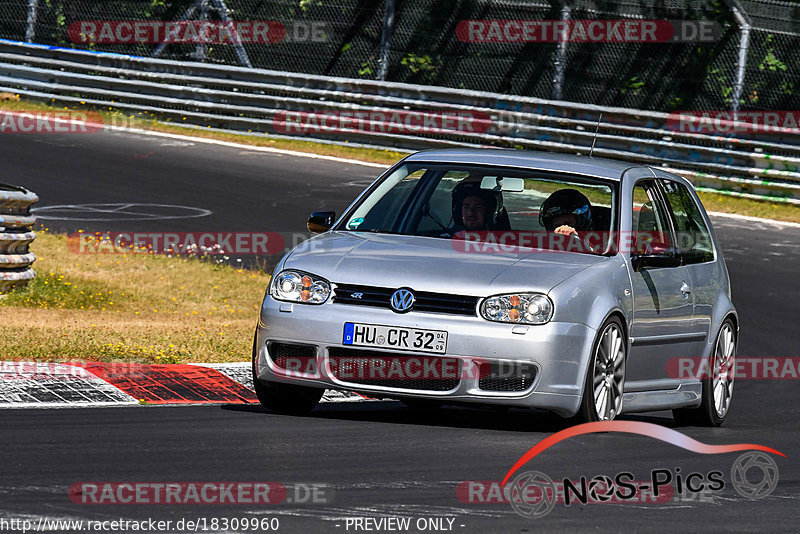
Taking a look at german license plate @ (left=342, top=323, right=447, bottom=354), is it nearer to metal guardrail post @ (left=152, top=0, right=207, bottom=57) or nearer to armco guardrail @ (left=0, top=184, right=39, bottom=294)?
armco guardrail @ (left=0, top=184, right=39, bottom=294)

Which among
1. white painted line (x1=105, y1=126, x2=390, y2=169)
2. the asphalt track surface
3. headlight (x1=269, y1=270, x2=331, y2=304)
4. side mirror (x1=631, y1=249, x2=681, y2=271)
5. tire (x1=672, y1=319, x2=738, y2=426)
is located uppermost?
A: side mirror (x1=631, y1=249, x2=681, y2=271)

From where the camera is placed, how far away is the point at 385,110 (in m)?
23.3

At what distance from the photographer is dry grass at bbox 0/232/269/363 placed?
996cm

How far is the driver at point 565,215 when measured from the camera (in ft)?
28.1

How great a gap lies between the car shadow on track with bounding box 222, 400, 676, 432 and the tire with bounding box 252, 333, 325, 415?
56 millimetres

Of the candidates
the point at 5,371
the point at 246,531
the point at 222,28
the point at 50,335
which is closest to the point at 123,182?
the point at 222,28

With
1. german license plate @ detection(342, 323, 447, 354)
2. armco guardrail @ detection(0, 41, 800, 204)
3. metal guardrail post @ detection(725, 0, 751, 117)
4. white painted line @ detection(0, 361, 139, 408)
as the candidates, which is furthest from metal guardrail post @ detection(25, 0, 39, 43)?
german license plate @ detection(342, 323, 447, 354)

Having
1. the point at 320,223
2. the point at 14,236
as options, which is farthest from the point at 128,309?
the point at 320,223

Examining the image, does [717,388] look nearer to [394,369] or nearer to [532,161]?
[532,161]

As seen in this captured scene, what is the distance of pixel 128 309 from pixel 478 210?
5.15 meters

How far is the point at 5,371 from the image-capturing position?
8.53 m

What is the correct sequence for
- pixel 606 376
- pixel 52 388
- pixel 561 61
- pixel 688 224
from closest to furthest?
1. pixel 606 376
2. pixel 52 388
3. pixel 688 224
4. pixel 561 61

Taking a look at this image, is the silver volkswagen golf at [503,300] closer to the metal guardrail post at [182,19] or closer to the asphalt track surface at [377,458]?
the asphalt track surface at [377,458]

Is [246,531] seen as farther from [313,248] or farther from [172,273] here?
[172,273]
